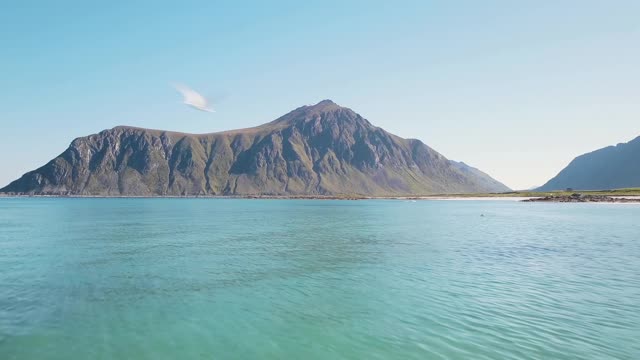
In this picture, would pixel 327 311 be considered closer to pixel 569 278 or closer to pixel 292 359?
pixel 292 359

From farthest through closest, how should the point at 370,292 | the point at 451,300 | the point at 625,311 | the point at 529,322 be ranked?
the point at 370,292 < the point at 451,300 < the point at 625,311 < the point at 529,322

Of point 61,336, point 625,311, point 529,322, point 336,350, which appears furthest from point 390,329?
point 61,336

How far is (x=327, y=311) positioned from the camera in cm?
2586

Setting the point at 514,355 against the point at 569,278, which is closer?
the point at 514,355

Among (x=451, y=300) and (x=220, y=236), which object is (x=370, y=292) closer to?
(x=451, y=300)

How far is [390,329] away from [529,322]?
8.25 meters

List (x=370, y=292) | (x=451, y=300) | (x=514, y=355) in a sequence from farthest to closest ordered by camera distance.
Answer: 1. (x=370, y=292)
2. (x=451, y=300)
3. (x=514, y=355)

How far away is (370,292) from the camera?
30.7 metres

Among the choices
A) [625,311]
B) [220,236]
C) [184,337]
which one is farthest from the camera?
[220,236]

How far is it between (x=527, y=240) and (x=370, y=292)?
4263cm

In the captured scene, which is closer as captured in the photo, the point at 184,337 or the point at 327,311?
the point at 184,337

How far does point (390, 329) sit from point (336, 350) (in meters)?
4.30

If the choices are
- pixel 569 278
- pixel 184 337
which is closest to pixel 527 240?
pixel 569 278

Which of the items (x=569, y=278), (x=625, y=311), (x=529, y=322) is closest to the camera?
(x=529, y=322)
